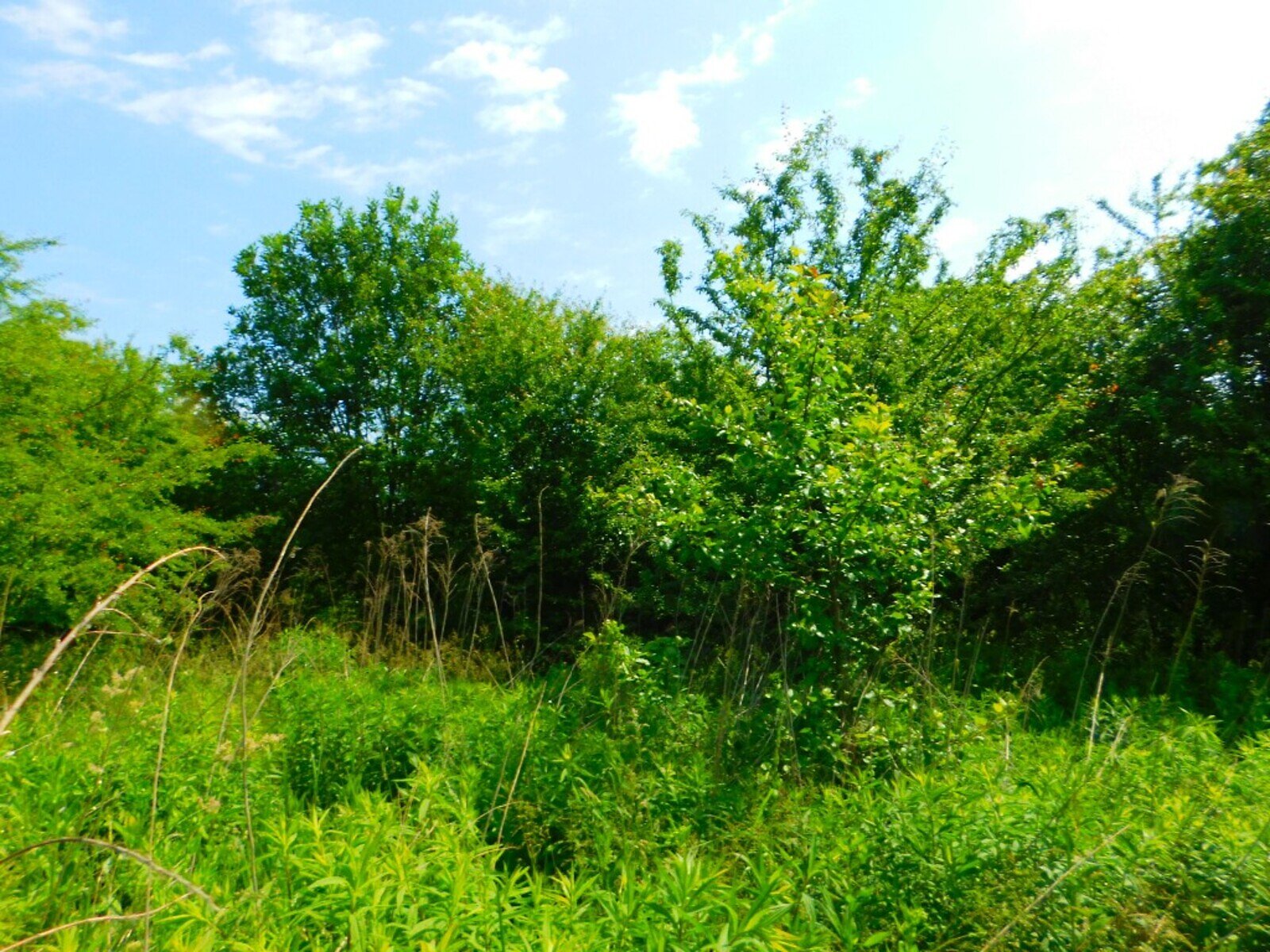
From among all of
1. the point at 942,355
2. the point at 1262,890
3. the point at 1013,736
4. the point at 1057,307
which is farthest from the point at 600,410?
the point at 1262,890

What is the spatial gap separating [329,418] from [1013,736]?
1534cm

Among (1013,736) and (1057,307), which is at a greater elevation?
(1057,307)

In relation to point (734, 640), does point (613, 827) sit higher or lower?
lower

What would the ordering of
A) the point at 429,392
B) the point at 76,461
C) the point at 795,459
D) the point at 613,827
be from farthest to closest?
the point at 429,392 → the point at 76,461 → the point at 795,459 → the point at 613,827

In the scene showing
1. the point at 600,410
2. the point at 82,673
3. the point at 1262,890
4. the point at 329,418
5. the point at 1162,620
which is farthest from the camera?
the point at 329,418

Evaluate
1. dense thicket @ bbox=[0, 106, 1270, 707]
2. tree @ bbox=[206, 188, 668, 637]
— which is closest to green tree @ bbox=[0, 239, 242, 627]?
dense thicket @ bbox=[0, 106, 1270, 707]

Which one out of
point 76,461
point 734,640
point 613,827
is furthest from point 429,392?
point 613,827

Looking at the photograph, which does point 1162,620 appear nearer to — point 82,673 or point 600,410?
point 600,410

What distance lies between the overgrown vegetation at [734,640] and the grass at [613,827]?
0.03 meters

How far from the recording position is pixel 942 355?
35.5ft

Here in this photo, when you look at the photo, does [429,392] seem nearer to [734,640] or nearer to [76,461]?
[76,461]

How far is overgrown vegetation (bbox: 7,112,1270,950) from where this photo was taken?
12.0 feet

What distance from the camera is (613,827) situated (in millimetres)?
4574

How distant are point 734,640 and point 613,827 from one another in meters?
2.92
